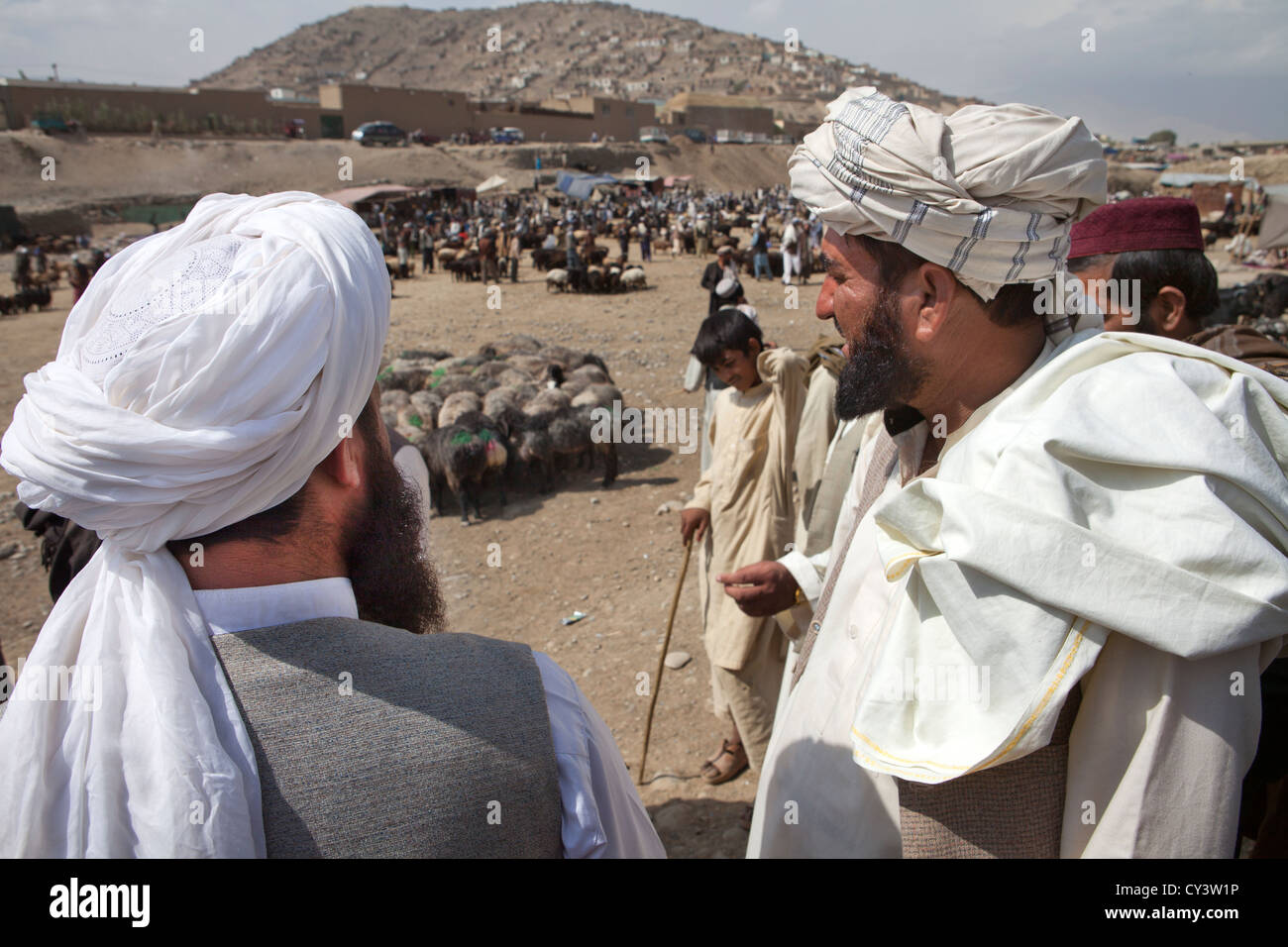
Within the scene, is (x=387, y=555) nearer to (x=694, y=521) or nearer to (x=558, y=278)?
(x=694, y=521)

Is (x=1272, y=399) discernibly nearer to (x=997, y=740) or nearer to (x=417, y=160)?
(x=997, y=740)

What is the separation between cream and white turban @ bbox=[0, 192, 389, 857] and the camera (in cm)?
96

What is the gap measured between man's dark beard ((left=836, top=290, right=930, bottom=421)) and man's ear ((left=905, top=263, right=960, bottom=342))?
5cm

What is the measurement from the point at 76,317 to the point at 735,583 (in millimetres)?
1789

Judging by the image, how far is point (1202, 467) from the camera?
108cm

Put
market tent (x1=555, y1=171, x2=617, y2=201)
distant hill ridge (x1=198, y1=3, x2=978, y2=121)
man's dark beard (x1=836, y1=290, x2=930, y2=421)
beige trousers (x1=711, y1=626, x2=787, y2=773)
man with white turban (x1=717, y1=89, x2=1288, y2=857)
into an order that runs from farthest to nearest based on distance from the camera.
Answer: distant hill ridge (x1=198, y1=3, x2=978, y2=121)
market tent (x1=555, y1=171, x2=617, y2=201)
beige trousers (x1=711, y1=626, x2=787, y2=773)
man's dark beard (x1=836, y1=290, x2=930, y2=421)
man with white turban (x1=717, y1=89, x2=1288, y2=857)

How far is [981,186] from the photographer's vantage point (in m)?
1.51

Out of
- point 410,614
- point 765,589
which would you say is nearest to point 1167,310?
point 765,589

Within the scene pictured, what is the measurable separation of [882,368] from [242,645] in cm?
131

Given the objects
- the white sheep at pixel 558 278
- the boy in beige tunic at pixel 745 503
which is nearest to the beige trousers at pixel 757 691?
the boy in beige tunic at pixel 745 503

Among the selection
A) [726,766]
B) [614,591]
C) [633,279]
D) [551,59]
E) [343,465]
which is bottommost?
[726,766]

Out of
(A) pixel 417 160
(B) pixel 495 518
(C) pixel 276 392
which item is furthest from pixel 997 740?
(A) pixel 417 160

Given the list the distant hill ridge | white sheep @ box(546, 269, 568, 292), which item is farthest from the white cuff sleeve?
the distant hill ridge

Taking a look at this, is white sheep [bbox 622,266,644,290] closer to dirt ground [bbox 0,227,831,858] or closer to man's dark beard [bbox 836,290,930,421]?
dirt ground [bbox 0,227,831,858]
